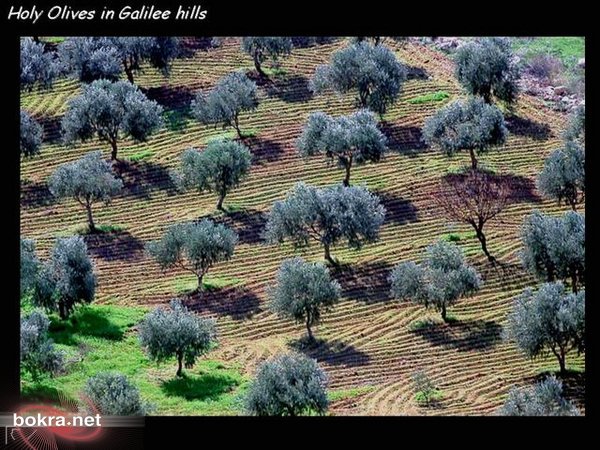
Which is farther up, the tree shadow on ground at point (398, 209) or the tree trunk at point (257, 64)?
the tree trunk at point (257, 64)

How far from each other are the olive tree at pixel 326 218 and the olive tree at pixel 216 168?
3.21m

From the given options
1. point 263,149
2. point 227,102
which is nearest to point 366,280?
point 263,149

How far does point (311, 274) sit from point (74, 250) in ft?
28.0

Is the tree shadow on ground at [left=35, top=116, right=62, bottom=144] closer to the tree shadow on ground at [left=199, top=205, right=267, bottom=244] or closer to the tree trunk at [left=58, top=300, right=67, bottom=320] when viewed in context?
the tree shadow on ground at [left=199, top=205, right=267, bottom=244]

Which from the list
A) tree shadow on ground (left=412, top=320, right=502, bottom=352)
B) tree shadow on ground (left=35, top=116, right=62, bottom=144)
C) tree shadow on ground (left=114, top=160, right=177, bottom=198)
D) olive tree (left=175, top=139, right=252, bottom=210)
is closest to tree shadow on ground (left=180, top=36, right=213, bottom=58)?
tree shadow on ground (left=35, top=116, right=62, bottom=144)

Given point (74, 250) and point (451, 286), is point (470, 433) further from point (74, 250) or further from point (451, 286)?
point (74, 250)

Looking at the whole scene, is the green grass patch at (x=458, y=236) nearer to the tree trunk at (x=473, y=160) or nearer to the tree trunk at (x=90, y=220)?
the tree trunk at (x=473, y=160)

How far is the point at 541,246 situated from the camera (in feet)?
157

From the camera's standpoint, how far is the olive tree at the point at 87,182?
52.0m

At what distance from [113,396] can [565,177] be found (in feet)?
70.7

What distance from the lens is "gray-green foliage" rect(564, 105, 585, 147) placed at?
55062 millimetres

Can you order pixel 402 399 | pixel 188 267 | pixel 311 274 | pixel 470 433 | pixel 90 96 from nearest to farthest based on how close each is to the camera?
pixel 470 433 < pixel 402 399 < pixel 311 274 < pixel 188 267 < pixel 90 96

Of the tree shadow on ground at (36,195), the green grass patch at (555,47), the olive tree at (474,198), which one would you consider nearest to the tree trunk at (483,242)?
the olive tree at (474,198)
